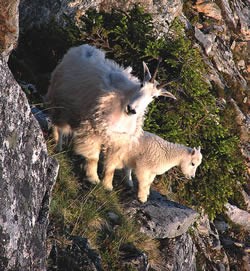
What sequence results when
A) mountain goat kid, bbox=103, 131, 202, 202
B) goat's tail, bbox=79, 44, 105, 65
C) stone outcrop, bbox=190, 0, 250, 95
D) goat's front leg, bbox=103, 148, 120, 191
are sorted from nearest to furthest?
goat's front leg, bbox=103, 148, 120, 191 < mountain goat kid, bbox=103, 131, 202, 202 < goat's tail, bbox=79, 44, 105, 65 < stone outcrop, bbox=190, 0, 250, 95

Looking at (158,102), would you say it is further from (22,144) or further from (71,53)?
(22,144)

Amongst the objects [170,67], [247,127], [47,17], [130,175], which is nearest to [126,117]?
[130,175]

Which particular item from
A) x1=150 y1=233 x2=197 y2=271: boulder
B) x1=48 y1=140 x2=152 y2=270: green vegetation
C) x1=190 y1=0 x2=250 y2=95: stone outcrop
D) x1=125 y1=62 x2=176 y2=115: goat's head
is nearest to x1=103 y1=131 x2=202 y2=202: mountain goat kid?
x1=48 y1=140 x2=152 y2=270: green vegetation

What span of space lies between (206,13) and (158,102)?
406 inches

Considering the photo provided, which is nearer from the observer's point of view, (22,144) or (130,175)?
(22,144)

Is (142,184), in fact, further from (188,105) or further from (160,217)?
(188,105)

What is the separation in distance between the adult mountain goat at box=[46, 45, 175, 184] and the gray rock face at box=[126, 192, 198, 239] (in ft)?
2.73

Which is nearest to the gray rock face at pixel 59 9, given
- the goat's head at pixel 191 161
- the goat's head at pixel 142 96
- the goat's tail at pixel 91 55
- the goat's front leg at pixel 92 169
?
the goat's tail at pixel 91 55

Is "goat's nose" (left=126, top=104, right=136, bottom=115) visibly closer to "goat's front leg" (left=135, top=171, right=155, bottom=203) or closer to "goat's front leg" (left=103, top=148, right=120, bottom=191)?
"goat's front leg" (left=103, top=148, right=120, bottom=191)

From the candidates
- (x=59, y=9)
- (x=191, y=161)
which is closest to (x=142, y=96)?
(x=191, y=161)

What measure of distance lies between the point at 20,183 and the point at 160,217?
15.5 ft

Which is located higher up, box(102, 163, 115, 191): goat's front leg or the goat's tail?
the goat's tail

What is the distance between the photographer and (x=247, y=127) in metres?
17.8

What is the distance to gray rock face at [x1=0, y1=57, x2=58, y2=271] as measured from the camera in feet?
11.6
